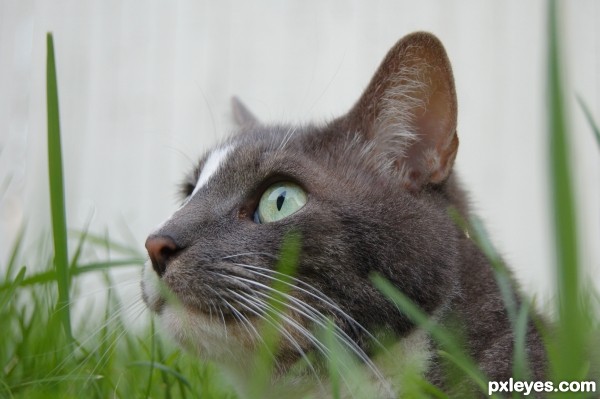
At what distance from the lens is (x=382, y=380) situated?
4.01ft

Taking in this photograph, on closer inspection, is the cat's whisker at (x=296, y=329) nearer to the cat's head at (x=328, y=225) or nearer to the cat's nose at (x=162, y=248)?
the cat's head at (x=328, y=225)

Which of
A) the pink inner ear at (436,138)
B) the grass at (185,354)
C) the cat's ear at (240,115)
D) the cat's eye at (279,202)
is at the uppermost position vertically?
the cat's ear at (240,115)

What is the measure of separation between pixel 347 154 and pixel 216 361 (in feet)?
1.78

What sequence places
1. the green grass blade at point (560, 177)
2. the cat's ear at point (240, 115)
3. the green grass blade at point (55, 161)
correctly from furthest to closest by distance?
1. the cat's ear at point (240, 115)
2. the green grass blade at point (55, 161)
3. the green grass blade at point (560, 177)

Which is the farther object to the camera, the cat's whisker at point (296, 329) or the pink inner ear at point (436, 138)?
the pink inner ear at point (436, 138)

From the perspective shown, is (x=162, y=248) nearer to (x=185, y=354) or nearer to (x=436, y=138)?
(x=185, y=354)

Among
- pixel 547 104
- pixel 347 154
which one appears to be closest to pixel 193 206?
pixel 347 154

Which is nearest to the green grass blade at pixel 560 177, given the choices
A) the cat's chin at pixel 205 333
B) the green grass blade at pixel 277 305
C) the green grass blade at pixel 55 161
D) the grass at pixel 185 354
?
the grass at pixel 185 354

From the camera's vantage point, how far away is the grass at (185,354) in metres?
0.53

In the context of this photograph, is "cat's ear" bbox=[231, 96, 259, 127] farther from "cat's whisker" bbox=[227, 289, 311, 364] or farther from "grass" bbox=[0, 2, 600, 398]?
"cat's whisker" bbox=[227, 289, 311, 364]

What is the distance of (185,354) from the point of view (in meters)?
1.36

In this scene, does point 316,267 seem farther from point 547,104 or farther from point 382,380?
point 547,104

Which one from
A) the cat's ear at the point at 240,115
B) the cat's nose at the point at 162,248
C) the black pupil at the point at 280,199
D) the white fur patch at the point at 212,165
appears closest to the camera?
the cat's nose at the point at 162,248

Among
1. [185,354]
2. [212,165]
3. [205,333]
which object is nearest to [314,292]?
[205,333]
